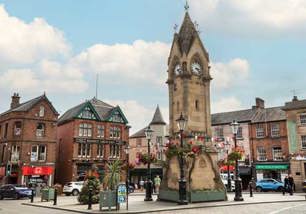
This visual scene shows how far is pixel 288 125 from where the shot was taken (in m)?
38.9

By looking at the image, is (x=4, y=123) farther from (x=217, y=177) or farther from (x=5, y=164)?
(x=217, y=177)

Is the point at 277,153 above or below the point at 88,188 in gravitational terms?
above

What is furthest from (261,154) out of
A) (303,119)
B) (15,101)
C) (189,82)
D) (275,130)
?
(15,101)

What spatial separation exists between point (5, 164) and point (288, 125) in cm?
3535

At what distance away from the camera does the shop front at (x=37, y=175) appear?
38.6m

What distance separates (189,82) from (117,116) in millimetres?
28896

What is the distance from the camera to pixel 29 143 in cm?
3972

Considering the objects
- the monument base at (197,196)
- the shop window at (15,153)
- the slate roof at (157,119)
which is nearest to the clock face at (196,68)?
the monument base at (197,196)

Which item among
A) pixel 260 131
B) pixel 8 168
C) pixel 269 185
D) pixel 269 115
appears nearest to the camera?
pixel 269 185

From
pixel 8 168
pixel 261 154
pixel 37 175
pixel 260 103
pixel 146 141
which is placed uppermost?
pixel 260 103

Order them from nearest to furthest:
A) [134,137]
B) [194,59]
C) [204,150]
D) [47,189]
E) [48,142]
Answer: [204,150], [194,59], [47,189], [48,142], [134,137]

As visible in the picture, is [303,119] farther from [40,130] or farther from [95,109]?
[40,130]

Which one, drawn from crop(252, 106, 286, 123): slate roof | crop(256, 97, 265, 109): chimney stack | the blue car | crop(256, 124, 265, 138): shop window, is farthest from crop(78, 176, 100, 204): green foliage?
crop(256, 97, 265, 109): chimney stack

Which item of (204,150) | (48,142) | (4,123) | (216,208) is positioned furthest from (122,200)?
(4,123)
